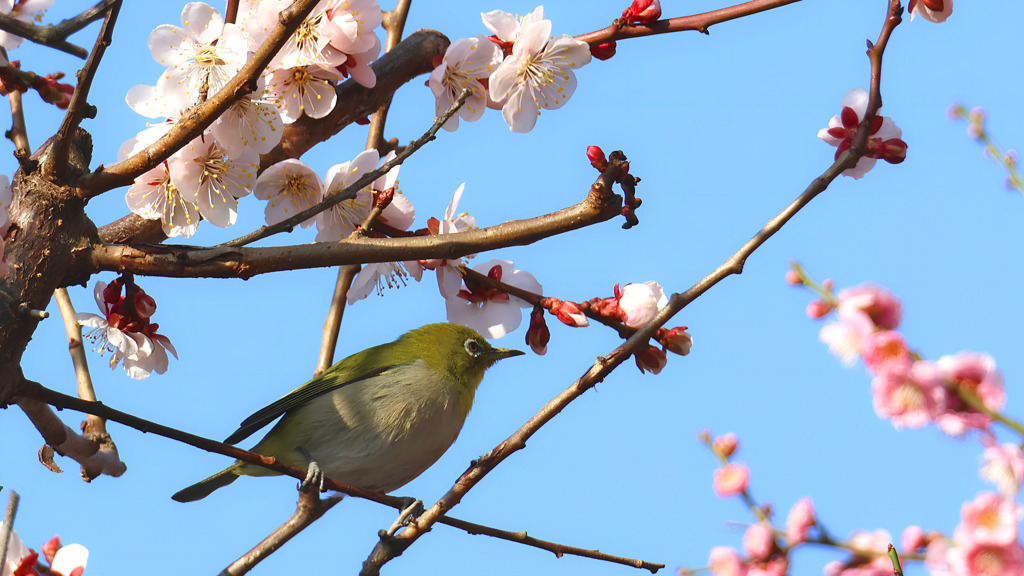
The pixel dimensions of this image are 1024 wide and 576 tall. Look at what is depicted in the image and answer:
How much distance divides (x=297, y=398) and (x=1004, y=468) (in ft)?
12.2

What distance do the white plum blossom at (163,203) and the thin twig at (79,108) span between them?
0.42 meters

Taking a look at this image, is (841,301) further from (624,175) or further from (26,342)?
(26,342)

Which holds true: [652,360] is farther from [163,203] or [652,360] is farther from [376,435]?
[163,203]

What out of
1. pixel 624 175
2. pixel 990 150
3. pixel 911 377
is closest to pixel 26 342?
pixel 624 175

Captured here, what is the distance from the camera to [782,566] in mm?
2090

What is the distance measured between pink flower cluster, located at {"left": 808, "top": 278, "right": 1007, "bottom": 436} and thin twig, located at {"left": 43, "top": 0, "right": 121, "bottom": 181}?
68.0 inches

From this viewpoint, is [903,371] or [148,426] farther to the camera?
[148,426]

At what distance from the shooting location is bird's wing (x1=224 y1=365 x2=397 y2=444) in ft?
A: 15.1

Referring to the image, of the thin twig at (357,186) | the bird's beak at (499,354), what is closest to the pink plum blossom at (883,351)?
the thin twig at (357,186)

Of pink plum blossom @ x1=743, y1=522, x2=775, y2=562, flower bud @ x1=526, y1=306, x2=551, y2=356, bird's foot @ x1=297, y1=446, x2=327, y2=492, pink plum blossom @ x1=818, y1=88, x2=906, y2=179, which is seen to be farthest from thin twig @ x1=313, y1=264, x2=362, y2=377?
pink plum blossom @ x1=743, y1=522, x2=775, y2=562

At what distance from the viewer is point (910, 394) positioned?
169 centimetres

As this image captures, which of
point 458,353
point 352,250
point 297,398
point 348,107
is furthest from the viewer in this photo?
point 458,353

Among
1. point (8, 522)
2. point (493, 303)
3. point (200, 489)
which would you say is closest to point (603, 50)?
point (493, 303)

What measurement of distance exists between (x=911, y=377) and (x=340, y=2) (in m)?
2.44
